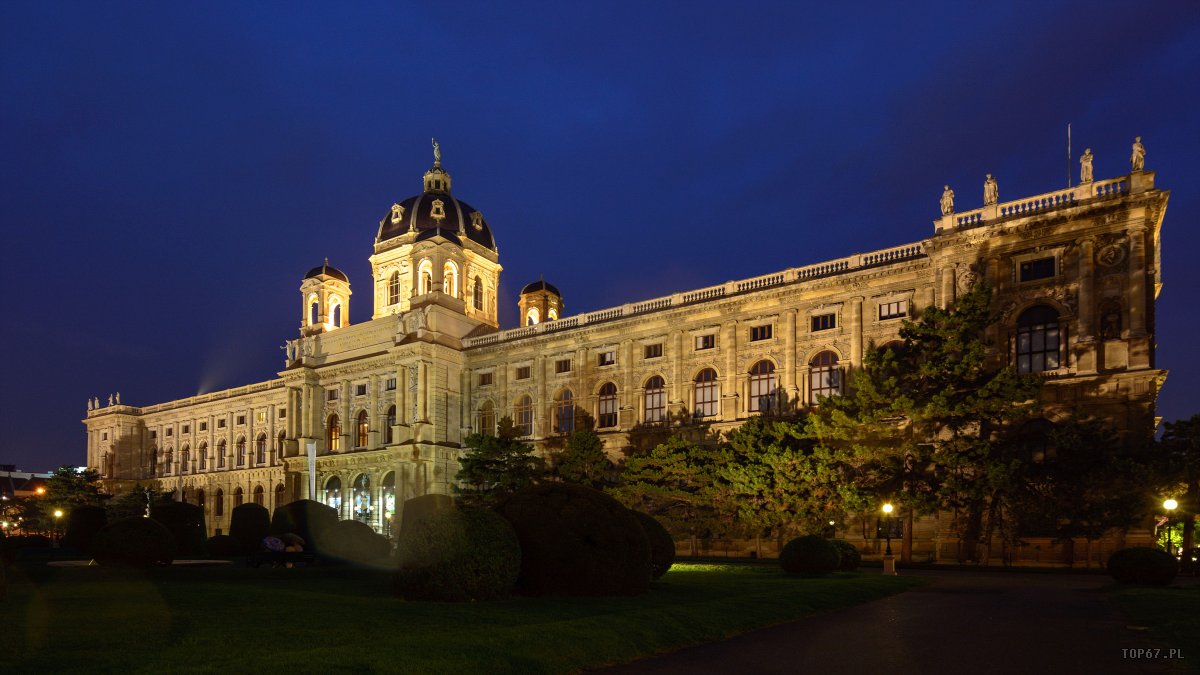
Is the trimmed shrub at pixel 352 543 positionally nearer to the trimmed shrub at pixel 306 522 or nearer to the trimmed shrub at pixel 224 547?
the trimmed shrub at pixel 306 522

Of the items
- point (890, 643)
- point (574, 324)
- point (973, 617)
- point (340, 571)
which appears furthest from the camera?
point (574, 324)

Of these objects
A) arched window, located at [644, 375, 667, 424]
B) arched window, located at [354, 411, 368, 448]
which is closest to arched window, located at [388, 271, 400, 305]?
arched window, located at [354, 411, 368, 448]

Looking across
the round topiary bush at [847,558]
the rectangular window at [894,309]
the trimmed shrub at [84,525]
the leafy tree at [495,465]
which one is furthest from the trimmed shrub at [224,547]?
the rectangular window at [894,309]

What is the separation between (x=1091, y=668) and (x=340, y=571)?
22.9 m

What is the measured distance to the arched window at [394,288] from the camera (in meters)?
71.6

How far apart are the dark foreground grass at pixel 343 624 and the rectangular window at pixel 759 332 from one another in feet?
85.4

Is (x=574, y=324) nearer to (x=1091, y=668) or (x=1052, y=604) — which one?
(x=1052, y=604)

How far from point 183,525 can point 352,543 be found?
10.4m

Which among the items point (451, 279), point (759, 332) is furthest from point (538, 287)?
point (759, 332)

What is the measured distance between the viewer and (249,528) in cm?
3828

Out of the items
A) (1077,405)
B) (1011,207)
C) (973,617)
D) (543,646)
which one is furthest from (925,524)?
(543,646)

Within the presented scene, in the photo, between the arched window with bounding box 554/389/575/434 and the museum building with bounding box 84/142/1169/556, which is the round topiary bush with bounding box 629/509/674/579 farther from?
the arched window with bounding box 554/389/575/434

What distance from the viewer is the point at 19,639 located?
12266 millimetres

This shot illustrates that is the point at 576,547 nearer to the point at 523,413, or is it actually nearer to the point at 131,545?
the point at 131,545
